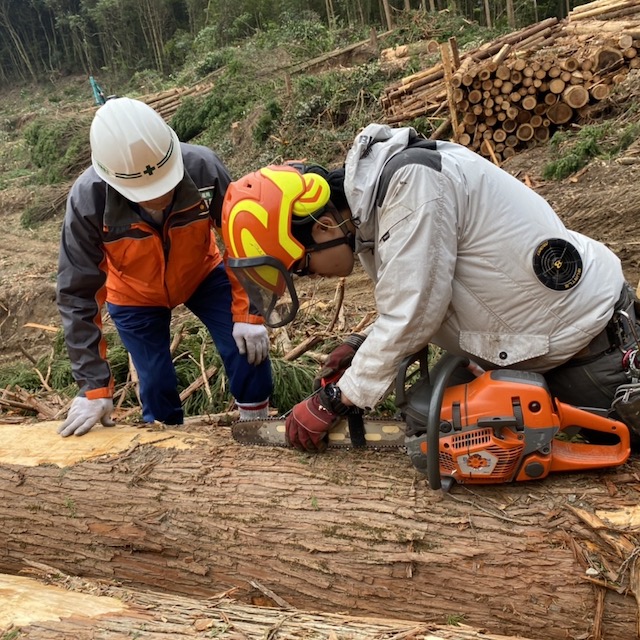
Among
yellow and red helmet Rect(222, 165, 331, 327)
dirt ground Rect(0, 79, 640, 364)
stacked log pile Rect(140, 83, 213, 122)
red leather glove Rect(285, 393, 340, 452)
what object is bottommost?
dirt ground Rect(0, 79, 640, 364)

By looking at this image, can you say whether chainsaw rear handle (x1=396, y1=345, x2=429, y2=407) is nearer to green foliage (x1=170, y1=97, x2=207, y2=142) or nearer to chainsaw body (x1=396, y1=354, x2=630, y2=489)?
chainsaw body (x1=396, y1=354, x2=630, y2=489)

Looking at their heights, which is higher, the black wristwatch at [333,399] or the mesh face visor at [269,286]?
the mesh face visor at [269,286]

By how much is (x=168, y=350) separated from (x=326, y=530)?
6.01ft

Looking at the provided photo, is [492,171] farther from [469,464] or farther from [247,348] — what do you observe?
[247,348]

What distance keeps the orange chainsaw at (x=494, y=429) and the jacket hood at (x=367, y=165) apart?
0.56m

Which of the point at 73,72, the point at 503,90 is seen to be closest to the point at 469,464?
the point at 503,90

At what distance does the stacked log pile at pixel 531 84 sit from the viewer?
24.9 ft

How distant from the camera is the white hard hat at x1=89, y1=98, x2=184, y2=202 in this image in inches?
102

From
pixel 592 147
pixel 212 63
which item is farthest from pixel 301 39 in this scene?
pixel 592 147

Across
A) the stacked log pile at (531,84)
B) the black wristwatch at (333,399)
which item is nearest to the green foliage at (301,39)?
the stacked log pile at (531,84)

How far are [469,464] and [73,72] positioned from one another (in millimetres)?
48191

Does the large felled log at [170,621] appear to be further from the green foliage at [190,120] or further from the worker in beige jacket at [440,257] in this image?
the green foliage at [190,120]

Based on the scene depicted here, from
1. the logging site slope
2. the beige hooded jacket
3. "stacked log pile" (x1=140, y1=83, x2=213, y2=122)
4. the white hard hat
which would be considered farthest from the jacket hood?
"stacked log pile" (x1=140, y1=83, x2=213, y2=122)

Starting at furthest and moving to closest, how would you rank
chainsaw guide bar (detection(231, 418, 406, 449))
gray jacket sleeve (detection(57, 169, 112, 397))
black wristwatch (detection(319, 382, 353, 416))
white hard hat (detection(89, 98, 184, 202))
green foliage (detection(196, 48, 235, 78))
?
green foliage (detection(196, 48, 235, 78))
gray jacket sleeve (detection(57, 169, 112, 397))
white hard hat (detection(89, 98, 184, 202))
chainsaw guide bar (detection(231, 418, 406, 449))
black wristwatch (detection(319, 382, 353, 416))
